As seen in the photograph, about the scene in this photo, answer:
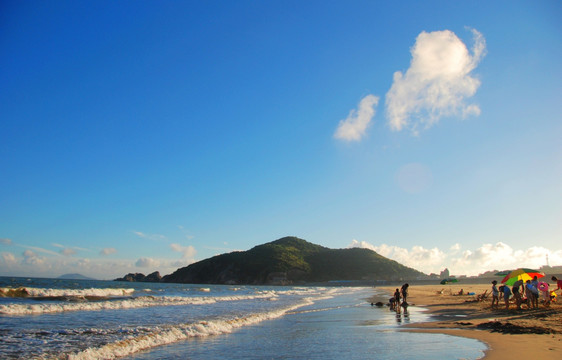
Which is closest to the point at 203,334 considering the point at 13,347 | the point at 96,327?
the point at 96,327

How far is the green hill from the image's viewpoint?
151m

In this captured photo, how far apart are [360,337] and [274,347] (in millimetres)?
3305

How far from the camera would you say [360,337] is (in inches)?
479

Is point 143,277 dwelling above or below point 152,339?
below

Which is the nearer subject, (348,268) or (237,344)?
(237,344)

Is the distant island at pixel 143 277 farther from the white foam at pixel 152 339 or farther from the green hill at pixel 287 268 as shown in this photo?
the white foam at pixel 152 339

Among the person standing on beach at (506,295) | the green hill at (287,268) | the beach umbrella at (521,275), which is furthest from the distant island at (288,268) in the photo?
the person standing on beach at (506,295)

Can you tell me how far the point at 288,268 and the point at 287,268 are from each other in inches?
20.4

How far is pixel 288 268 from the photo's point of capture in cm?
15150

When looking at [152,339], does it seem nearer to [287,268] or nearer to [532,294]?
[532,294]

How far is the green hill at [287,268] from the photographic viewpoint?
151 m

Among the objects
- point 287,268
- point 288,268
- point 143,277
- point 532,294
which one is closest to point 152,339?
point 532,294

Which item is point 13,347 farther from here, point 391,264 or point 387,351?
point 391,264

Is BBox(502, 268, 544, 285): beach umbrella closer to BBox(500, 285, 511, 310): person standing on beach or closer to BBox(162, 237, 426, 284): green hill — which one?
BBox(500, 285, 511, 310): person standing on beach
